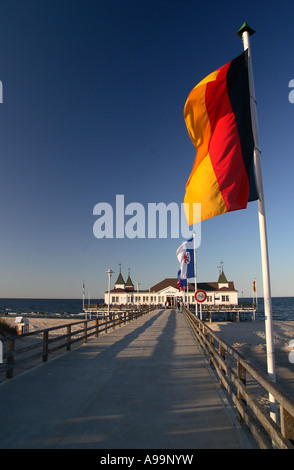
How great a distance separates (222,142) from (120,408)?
5.90 metres

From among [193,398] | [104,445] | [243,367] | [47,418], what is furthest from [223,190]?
[47,418]

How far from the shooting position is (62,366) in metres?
8.98

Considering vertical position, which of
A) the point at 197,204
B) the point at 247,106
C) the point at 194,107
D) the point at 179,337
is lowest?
the point at 179,337

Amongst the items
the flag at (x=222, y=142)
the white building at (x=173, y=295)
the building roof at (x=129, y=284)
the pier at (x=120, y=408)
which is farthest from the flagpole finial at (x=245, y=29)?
the building roof at (x=129, y=284)

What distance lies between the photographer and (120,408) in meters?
5.52

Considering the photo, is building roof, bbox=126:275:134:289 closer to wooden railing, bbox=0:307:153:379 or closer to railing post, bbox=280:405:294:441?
wooden railing, bbox=0:307:153:379

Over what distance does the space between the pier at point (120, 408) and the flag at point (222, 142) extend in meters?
3.83

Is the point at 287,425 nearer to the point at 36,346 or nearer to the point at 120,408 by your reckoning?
the point at 120,408

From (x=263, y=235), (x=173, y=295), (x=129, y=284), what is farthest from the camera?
(x=129, y=284)

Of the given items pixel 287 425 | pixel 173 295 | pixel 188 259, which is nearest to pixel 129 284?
pixel 173 295

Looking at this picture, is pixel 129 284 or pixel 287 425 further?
pixel 129 284
